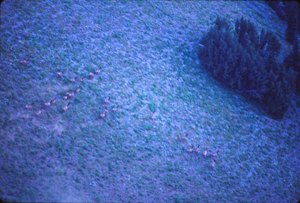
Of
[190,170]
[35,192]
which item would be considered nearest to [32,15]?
[35,192]

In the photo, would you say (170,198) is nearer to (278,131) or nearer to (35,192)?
(35,192)

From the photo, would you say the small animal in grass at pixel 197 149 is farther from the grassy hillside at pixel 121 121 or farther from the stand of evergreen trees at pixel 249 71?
the stand of evergreen trees at pixel 249 71

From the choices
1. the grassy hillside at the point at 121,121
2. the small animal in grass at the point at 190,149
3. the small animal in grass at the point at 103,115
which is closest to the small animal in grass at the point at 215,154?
the grassy hillside at the point at 121,121

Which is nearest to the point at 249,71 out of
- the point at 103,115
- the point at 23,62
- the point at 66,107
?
the point at 103,115

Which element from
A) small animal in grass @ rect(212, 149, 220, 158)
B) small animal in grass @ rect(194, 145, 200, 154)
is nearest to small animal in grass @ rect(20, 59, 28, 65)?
small animal in grass @ rect(194, 145, 200, 154)

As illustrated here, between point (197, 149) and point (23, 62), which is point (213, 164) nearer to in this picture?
point (197, 149)

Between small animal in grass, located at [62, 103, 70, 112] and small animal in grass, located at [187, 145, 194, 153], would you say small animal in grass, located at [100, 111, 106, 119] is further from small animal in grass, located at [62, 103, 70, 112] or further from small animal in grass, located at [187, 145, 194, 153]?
small animal in grass, located at [187, 145, 194, 153]
